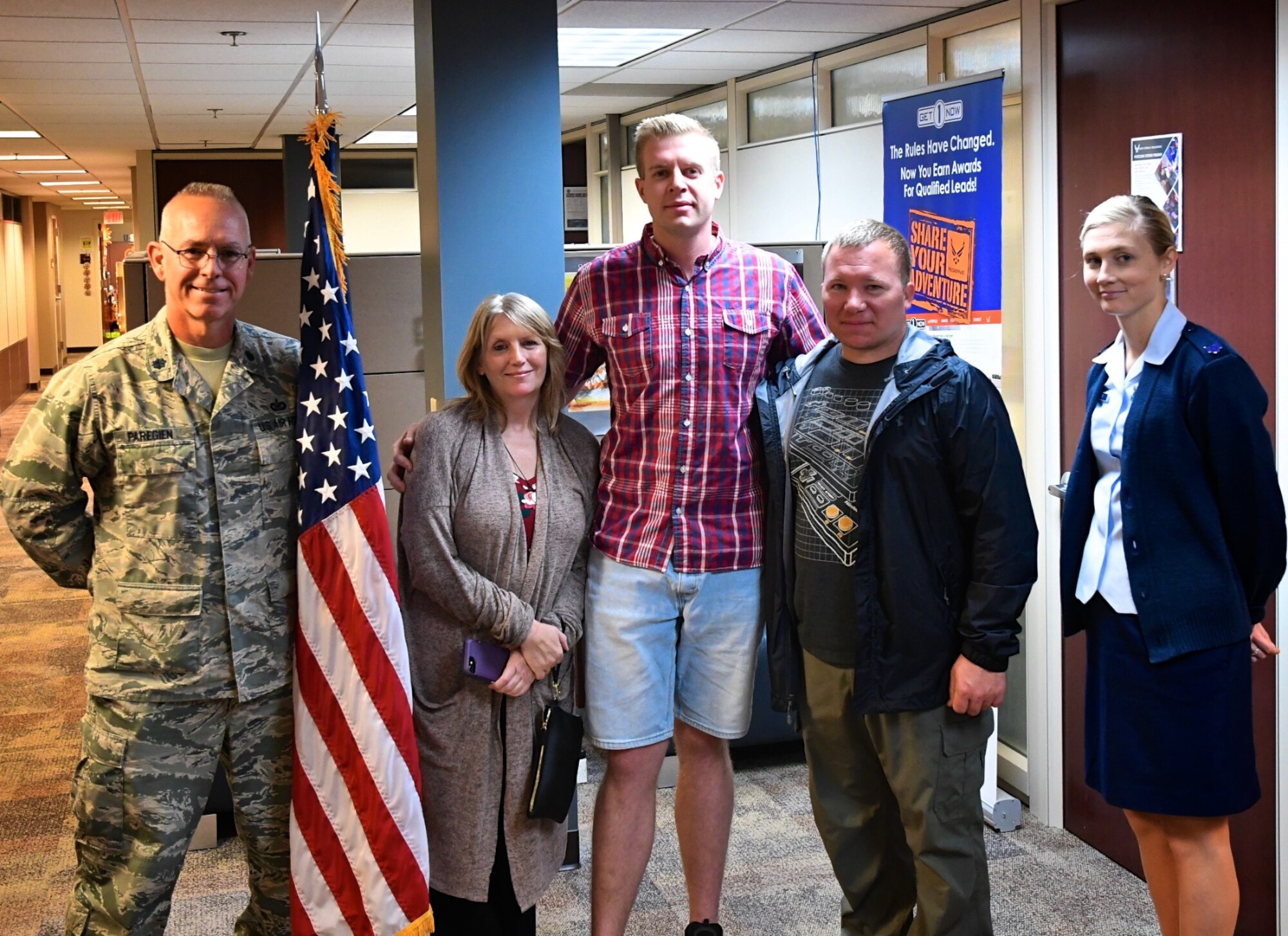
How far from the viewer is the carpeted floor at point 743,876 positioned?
322 centimetres

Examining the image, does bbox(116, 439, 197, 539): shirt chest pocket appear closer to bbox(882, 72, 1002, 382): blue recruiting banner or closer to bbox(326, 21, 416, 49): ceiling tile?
bbox(882, 72, 1002, 382): blue recruiting banner

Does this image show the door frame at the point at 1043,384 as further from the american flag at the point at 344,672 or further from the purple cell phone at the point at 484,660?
the american flag at the point at 344,672

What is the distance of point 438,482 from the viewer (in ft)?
8.21

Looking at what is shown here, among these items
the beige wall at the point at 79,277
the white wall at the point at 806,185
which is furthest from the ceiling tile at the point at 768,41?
the beige wall at the point at 79,277

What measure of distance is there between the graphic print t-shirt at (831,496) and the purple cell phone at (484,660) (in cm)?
59

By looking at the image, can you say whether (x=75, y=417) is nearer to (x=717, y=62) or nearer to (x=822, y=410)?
(x=822, y=410)

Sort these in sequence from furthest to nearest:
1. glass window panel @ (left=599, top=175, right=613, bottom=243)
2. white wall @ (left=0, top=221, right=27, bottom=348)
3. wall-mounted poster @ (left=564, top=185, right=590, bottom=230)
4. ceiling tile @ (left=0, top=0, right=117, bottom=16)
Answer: white wall @ (left=0, top=221, right=27, bottom=348)
glass window panel @ (left=599, top=175, right=613, bottom=243)
wall-mounted poster @ (left=564, top=185, right=590, bottom=230)
ceiling tile @ (left=0, top=0, right=117, bottom=16)

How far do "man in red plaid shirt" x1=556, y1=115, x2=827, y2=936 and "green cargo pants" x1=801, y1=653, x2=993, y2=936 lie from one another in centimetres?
19

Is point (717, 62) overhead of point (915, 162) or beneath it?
overhead

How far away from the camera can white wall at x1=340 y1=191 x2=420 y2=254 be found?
10.8m

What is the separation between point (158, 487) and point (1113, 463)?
1781 mm

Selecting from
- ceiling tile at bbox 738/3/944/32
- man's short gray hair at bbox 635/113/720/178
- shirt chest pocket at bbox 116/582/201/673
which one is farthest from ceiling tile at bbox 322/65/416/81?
shirt chest pocket at bbox 116/582/201/673

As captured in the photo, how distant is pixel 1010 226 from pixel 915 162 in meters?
0.37

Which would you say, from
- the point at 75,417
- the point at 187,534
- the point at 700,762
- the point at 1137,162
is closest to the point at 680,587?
the point at 700,762
